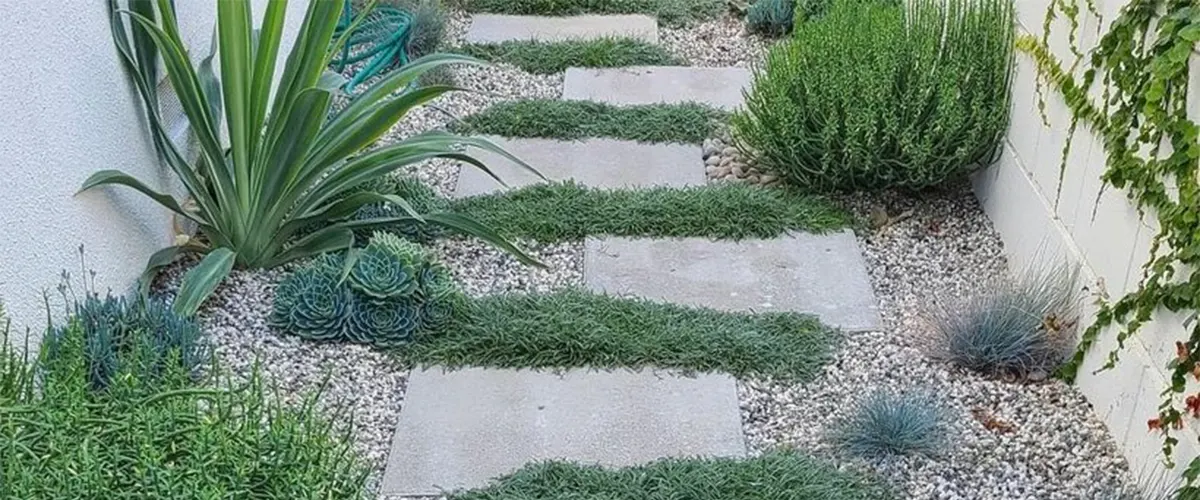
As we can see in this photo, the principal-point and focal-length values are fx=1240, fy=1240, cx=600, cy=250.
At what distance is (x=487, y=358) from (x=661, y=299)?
60cm

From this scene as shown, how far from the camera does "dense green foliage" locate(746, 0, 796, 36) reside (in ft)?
19.4

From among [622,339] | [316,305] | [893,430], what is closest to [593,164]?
[622,339]

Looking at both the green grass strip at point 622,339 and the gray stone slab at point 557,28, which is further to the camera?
the gray stone slab at point 557,28

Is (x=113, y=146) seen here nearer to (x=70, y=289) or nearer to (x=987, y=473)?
(x=70, y=289)

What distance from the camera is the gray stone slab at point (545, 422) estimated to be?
2.75m

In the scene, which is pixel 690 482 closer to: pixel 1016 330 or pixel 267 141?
pixel 1016 330

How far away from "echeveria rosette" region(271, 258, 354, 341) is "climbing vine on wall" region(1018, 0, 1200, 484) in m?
1.85

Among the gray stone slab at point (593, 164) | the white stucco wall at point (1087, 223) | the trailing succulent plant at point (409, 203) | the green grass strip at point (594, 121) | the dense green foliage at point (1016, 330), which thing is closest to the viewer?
the white stucco wall at point (1087, 223)

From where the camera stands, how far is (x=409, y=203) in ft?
12.9

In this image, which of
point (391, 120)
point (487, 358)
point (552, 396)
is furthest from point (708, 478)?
point (391, 120)

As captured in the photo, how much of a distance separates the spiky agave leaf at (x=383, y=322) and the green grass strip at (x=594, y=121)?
1.56 m

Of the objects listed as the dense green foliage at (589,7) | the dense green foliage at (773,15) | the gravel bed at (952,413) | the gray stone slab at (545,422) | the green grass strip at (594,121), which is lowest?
the gray stone slab at (545,422)

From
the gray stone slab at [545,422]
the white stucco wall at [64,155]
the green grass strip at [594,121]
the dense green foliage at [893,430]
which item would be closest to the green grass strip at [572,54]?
the green grass strip at [594,121]

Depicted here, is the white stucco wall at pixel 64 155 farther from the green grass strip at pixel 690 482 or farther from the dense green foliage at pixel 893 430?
the dense green foliage at pixel 893 430
